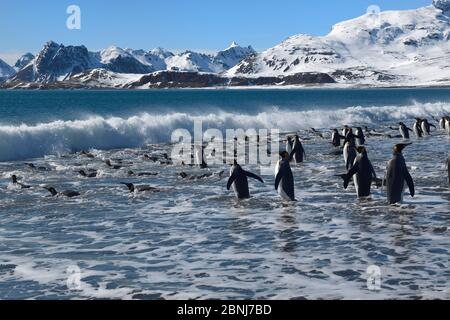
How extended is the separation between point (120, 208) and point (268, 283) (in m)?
6.15

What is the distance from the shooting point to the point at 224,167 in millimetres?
20750

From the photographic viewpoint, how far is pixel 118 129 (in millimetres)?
34469

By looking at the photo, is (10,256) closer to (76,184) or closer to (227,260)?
(227,260)

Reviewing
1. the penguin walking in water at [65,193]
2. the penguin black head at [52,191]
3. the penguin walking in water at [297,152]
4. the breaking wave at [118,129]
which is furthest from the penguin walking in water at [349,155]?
the breaking wave at [118,129]

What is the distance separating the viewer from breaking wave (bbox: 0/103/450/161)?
27656 millimetres

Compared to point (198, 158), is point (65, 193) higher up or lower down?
lower down

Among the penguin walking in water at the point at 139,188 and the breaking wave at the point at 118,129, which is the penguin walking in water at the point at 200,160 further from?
the breaking wave at the point at 118,129

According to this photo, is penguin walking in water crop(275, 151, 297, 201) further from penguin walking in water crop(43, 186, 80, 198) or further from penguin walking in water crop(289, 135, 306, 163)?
penguin walking in water crop(289, 135, 306, 163)

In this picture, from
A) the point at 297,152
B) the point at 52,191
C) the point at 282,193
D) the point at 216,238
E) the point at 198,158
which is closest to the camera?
the point at 216,238

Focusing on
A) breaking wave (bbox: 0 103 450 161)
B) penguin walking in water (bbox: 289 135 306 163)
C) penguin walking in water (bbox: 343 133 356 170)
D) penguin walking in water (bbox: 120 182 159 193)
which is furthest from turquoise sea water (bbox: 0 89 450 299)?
breaking wave (bbox: 0 103 450 161)

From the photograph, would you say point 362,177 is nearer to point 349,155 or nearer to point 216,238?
point 349,155

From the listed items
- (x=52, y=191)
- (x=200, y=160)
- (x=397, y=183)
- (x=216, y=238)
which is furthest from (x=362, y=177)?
(x=200, y=160)

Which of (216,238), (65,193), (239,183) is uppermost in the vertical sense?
(239,183)
